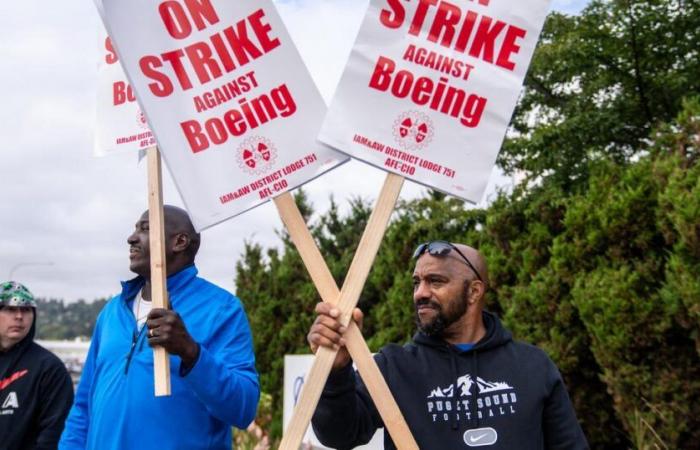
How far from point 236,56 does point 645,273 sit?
447cm

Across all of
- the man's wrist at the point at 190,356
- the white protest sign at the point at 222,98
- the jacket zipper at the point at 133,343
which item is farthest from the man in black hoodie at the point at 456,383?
the jacket zipper at the point at 133,343

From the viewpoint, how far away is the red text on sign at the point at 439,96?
2.81 m

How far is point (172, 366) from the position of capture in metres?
3.03

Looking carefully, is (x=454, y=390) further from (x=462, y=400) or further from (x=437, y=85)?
(x=437, y=85)

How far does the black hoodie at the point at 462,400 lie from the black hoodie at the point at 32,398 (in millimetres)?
2177

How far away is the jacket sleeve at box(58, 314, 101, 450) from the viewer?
3301 millimetres

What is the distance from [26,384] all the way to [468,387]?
8.76ft

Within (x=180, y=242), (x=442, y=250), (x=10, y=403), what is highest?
(x=442, y=250)

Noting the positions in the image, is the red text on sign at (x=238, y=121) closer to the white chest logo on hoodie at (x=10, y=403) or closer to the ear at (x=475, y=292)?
the ear at (x=475, y=292)

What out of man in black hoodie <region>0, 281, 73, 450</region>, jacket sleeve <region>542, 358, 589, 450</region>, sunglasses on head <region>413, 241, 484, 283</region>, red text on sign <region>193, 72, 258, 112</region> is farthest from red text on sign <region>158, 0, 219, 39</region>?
man in black hoodie <region>0, 281, 73, 450</region>

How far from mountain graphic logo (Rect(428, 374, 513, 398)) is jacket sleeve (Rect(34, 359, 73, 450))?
94.7 inches

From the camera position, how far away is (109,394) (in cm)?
303

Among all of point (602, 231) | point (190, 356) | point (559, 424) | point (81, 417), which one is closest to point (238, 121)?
point (190, 356)

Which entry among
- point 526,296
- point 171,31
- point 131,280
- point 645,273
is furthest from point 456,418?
point 526,296
